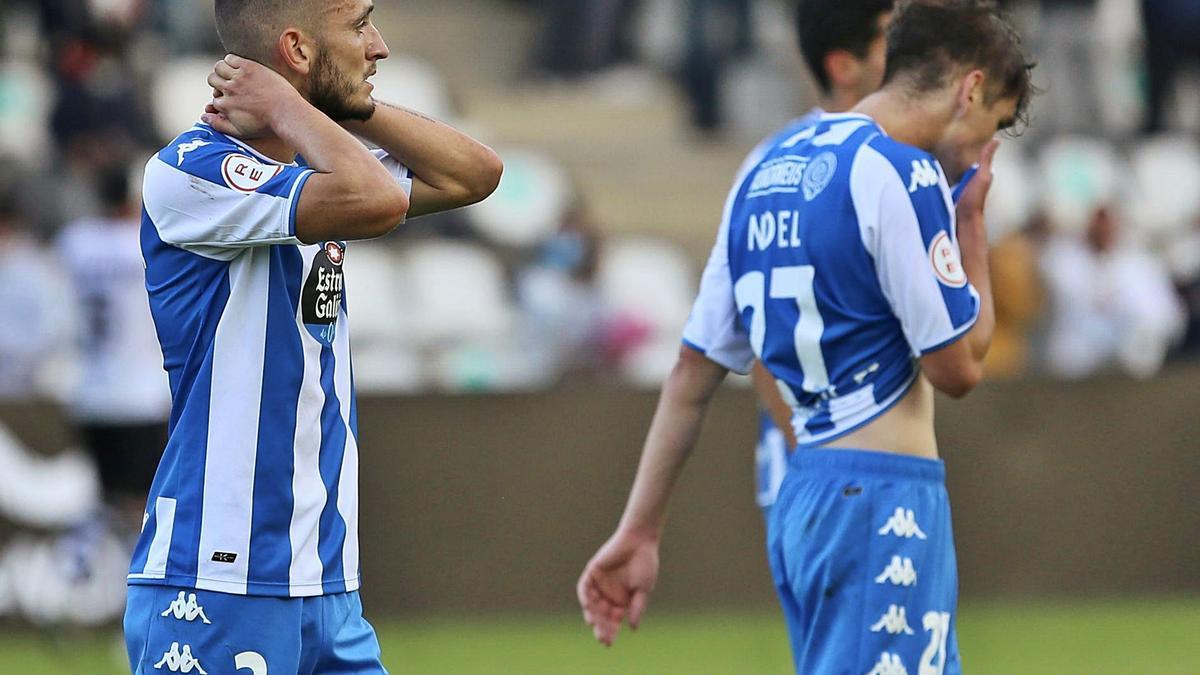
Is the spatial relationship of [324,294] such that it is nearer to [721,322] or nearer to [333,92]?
[333,92]

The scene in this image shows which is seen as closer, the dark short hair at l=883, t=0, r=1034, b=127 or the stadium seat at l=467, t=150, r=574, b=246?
the dark short hair at l=883, t=0, r=1034, b=127

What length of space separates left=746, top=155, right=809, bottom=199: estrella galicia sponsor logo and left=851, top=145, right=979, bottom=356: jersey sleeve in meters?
0.20

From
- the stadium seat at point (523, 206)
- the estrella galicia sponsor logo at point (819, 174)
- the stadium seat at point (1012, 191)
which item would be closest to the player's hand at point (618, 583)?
the estrella galicia sponsor logo at point (819, 174)

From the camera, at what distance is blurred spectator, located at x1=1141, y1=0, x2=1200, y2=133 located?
17.0m

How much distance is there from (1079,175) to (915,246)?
1379 centimetres

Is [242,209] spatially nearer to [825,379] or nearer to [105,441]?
[825,379]

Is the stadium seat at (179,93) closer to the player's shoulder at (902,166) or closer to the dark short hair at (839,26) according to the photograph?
the dark short hair at (839,26)

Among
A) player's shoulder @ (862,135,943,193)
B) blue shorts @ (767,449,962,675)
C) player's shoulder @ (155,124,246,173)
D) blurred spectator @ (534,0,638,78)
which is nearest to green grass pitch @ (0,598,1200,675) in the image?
blue shorts @ (767,449,962,675)

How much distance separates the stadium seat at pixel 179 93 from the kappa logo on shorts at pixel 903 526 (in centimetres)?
1144

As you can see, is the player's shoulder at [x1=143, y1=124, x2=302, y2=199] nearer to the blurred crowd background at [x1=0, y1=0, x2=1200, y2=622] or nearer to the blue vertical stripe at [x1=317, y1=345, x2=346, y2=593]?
the blue vertical stripe at [x1=317, y1=345, x2=346, y2=593]

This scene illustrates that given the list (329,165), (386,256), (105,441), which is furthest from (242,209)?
(386,256)

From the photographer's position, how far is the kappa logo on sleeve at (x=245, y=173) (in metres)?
3.65

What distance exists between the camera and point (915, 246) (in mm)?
4020

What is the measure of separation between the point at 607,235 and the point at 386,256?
8.04 ft
